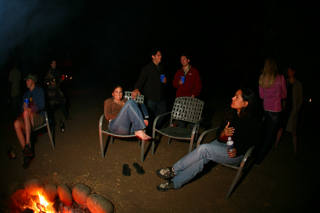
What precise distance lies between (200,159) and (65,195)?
84.0 inches

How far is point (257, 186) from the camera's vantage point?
3322 millimetres

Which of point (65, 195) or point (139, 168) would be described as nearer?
point (65, 195)

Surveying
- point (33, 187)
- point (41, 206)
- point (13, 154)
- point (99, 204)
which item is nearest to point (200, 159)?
point (99, 204)

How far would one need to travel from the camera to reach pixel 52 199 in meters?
2.97

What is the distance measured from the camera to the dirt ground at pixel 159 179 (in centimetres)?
290

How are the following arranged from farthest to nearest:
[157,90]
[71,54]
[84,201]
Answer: [71,54]
[157,90]
[84,201]

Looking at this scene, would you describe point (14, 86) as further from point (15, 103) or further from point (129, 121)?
point (129, 121)

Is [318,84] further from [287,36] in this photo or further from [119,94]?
[119,94]

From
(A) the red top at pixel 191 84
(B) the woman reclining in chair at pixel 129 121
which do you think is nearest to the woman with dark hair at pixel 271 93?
(A) the red top at pixel 191 84

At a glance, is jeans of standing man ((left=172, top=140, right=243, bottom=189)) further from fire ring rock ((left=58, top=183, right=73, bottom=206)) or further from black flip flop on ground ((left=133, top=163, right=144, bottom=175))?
fire ring rock ((left=58, top=183, right=73, bottom=206))

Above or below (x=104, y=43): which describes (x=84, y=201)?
below

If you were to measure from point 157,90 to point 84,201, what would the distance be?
2593 mm

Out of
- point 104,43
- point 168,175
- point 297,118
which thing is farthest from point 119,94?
point 104,43

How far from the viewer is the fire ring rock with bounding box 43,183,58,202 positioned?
2973 millimetres
